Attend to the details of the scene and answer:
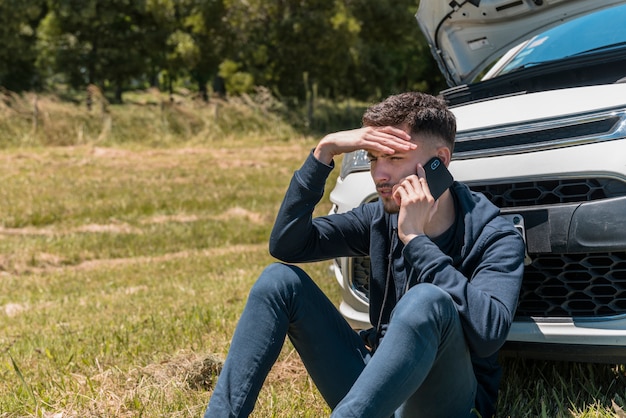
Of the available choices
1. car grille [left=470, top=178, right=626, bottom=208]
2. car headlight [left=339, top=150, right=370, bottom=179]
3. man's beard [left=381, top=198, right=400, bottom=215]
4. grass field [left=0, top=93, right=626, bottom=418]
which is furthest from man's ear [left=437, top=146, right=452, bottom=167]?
grass field [left=0, top=93, right=626, bottom=418]

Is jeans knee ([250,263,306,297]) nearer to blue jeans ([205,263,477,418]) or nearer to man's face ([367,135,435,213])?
blue jeans ([205,263,477,418])

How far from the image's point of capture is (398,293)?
2834 mm

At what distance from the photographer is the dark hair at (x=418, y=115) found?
2.77m

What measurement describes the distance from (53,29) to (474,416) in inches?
1143

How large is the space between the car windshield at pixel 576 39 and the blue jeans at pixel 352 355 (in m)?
1.98

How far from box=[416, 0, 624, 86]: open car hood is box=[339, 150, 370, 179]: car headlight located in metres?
1.23

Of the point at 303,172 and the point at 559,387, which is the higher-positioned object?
the point at 303,172

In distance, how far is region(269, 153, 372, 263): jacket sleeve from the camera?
117 inches

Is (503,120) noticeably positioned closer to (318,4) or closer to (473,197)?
(473,197)

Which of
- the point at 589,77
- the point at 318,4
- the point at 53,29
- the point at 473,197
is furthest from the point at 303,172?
the point at 53,29

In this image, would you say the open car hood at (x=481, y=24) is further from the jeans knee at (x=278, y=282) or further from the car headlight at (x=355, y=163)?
the jeans knee at (x=278, y=282)

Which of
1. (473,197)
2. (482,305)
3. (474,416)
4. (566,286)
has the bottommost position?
(474,416)

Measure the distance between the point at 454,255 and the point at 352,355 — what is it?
1.69ft

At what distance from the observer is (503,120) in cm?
311
